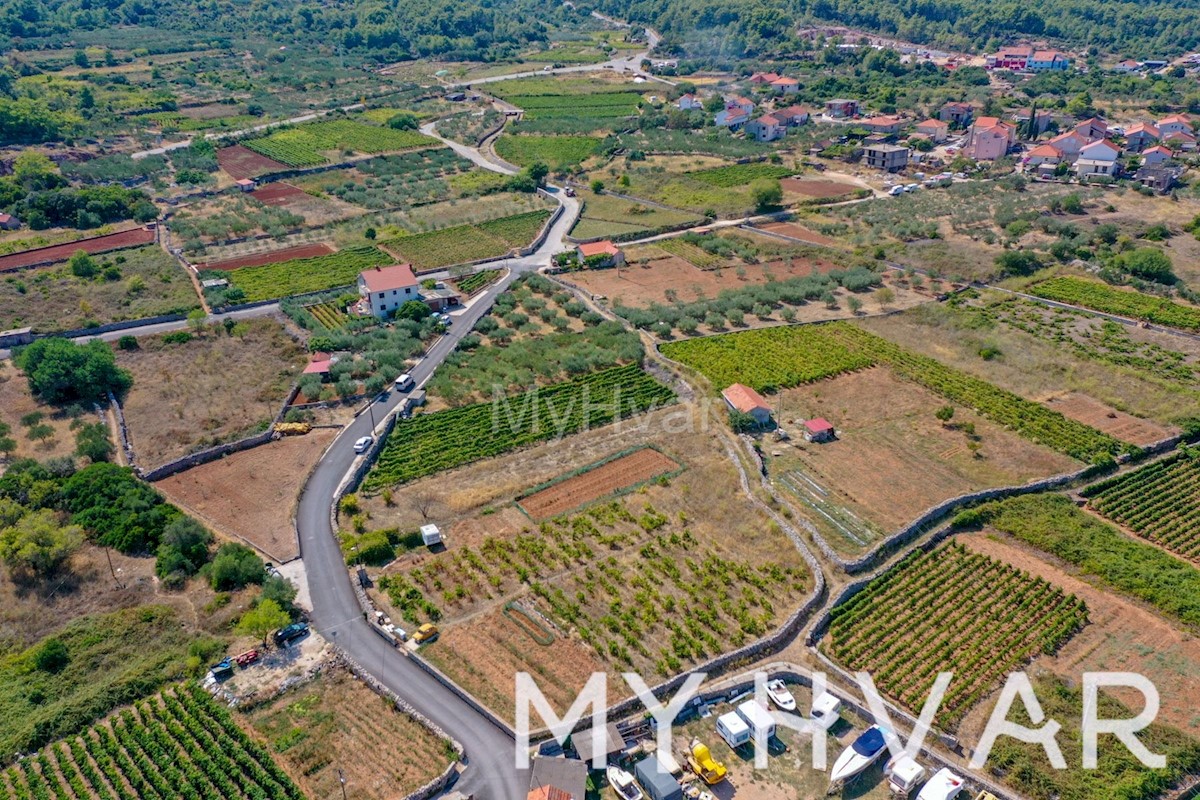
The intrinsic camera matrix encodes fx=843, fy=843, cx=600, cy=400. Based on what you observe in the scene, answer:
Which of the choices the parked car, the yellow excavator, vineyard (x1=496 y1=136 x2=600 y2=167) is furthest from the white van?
vineyard (x1=496 y1=136 x2=600 y2=167)

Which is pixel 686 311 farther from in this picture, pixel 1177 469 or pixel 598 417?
pixel 1177 469

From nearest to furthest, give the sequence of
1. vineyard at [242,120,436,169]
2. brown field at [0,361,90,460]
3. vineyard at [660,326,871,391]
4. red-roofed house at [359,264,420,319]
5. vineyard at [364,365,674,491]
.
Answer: vineyard at [364,365,674,491] → brown field at [0,361,90,460] → vineyard at [660,326,871,391] → red-roofed house at [359,264,420,319] → vineyard at [242,120,436,169]

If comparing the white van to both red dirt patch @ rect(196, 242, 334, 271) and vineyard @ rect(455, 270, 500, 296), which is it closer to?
vineyard @ rect(455, 270, 500, 296)

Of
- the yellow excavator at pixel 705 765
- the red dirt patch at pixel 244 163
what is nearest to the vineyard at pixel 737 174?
the red dirt patch at pixel 244 163

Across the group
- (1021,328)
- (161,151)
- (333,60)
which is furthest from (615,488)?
(333,60)

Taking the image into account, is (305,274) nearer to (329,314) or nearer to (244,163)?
(329,314)

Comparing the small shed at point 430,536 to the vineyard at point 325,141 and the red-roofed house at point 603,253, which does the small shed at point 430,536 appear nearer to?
the red-roofed house at point 603,253
